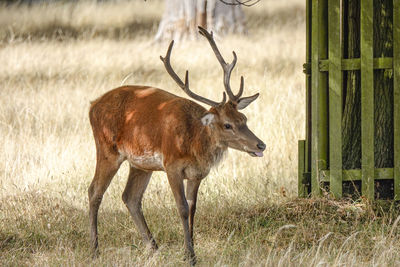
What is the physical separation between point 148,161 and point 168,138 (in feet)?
1.04

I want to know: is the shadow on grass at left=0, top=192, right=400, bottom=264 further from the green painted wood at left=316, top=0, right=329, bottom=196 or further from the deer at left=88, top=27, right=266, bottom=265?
the green painted wood at left=316, top=0, right=329, bottom=196

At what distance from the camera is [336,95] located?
7266mm

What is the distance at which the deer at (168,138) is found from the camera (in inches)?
253

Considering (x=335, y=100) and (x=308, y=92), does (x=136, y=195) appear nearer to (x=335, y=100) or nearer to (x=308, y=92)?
(x=308, y=92)

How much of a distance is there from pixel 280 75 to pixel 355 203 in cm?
588

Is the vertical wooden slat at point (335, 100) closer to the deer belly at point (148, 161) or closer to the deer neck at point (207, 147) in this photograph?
the deer neck at point (207, 147)

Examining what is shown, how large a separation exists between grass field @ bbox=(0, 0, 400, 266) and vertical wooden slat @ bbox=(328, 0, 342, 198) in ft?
0.87

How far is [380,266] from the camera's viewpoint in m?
5.82

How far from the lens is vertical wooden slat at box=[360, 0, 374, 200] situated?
7.16 meters

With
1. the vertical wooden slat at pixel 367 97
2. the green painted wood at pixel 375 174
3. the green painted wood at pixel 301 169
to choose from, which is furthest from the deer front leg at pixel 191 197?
the vertical wooden slat at pixel 367 97

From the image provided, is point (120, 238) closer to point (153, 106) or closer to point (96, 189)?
point (96, 189)

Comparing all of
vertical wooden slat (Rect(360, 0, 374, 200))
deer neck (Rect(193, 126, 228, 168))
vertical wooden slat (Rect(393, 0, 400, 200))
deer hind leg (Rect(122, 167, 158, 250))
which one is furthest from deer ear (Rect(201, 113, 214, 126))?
vertical wooden slat (Rect(393, 0, 400, 200))

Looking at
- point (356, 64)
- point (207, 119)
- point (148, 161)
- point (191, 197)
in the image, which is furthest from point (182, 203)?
point (356, 64)

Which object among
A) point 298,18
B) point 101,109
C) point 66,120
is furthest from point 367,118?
point 298,18
